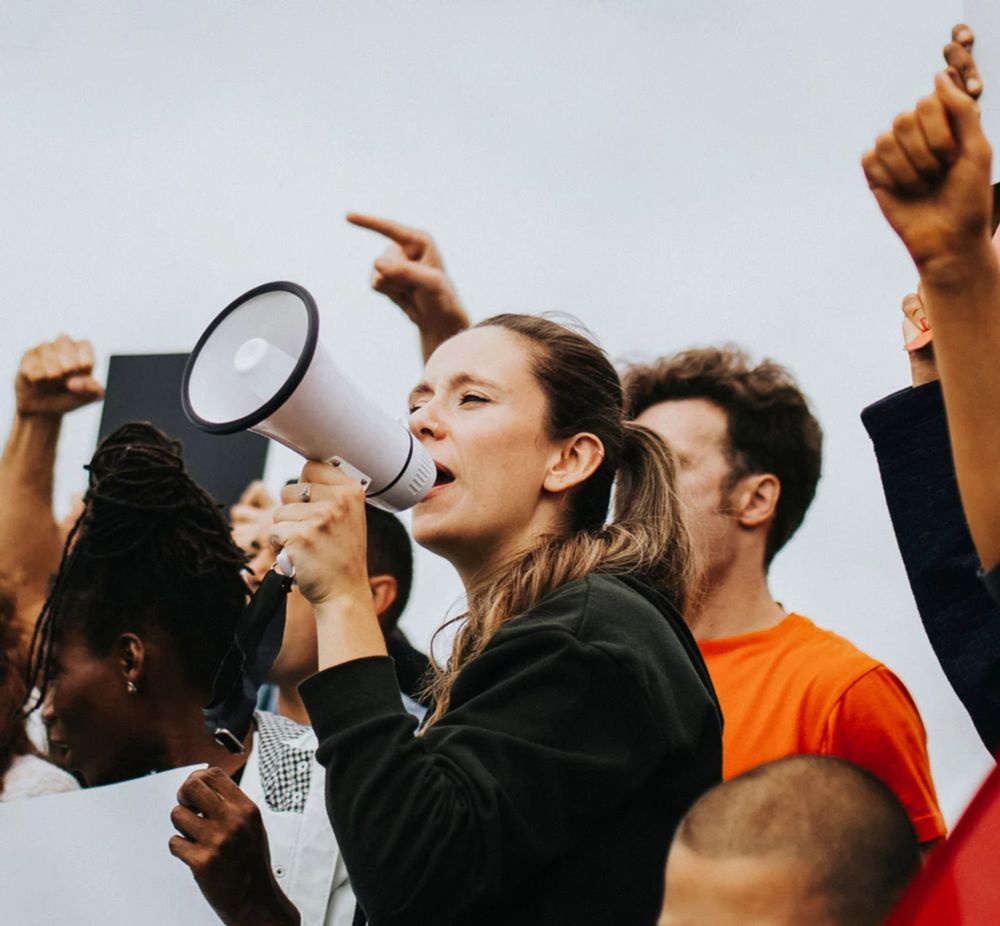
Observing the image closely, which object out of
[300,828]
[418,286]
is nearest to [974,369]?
[300,828]

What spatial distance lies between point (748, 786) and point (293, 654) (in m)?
2.12

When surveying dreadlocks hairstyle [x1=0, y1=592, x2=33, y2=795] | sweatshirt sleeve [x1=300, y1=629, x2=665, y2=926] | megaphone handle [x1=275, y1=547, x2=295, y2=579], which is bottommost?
dreadlocks hairstyle [x1=0, y1=592, x2=33, y2=795]

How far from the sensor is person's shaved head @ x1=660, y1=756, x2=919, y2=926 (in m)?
1.46

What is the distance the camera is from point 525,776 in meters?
1.80

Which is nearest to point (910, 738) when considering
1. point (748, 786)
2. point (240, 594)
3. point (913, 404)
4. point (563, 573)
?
point (563, 573)

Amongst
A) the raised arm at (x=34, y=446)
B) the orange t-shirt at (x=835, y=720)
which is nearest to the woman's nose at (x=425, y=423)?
the orange t-shirt at (x=835, y=720)

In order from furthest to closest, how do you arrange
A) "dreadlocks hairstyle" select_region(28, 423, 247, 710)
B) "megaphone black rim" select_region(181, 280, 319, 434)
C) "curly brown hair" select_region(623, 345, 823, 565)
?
1. "curly brown hair" select_region(623, 345, 823, 565)
2. "dreadlocks hairstyle" select_region(28, 423, 247, 710)
3. "megaphone black rim" select_region(181, 280, 319, 434)

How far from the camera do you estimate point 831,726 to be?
256cm

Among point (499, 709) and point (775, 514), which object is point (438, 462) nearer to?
point (499, 709)

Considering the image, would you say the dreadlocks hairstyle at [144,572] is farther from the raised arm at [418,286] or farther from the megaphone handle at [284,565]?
the megaphone handle at [284,565]

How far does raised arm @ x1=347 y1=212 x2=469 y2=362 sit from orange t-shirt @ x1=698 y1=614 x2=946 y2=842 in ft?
3.36

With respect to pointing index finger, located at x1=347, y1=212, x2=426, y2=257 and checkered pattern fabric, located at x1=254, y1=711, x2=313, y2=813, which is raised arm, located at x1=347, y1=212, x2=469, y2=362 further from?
checkered pattern fabric, located at x1=254, y1=711, x2=313, y2=813

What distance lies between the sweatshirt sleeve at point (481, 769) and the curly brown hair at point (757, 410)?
1.60 m

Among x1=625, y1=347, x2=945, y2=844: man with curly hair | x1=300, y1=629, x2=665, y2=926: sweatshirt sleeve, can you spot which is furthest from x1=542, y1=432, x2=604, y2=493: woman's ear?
x1=300, y1=629, x2=665, y2=926: sweatshirt sleeve
